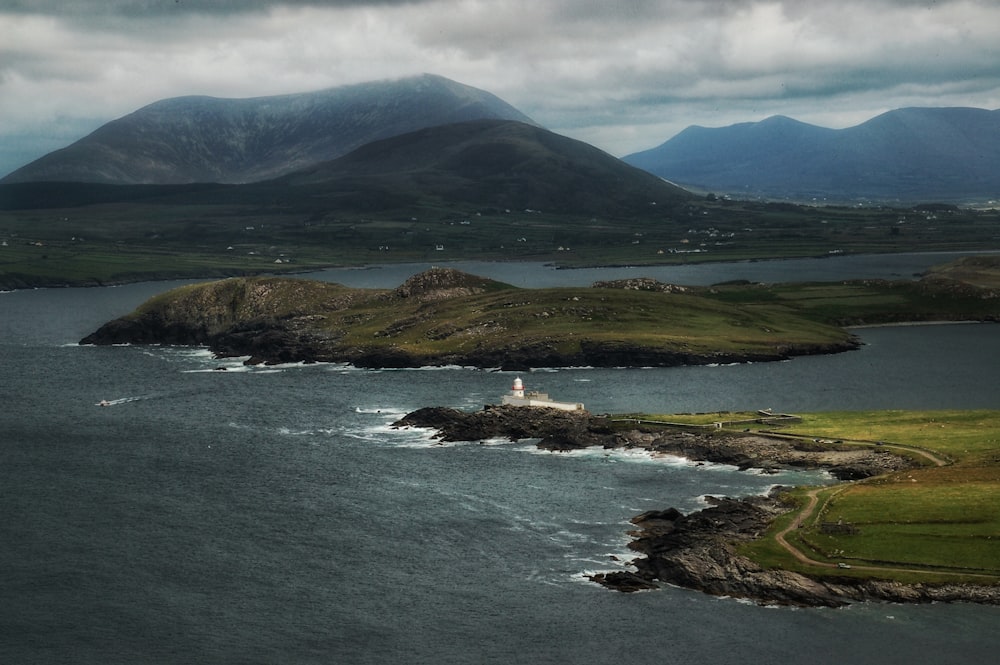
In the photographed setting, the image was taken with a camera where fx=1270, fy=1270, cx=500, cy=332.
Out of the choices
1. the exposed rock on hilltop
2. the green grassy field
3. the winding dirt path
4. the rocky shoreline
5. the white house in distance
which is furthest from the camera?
the white house in distance

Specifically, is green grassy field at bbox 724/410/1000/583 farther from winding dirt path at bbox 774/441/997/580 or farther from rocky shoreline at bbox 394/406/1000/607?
rocky shoreline at bbox 394/406/1000/607

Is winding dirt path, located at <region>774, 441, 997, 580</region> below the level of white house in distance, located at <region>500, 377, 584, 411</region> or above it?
below

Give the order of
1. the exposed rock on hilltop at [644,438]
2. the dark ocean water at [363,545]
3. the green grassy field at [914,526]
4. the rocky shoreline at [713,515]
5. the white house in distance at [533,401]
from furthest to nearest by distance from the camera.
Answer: the white house in distance at [533,401]
the exposed rock on hilltop at [644,438]
the green grassy field at [914,526]
the rocky shoreline at [713,515]
the dark ocean water at [363,545]

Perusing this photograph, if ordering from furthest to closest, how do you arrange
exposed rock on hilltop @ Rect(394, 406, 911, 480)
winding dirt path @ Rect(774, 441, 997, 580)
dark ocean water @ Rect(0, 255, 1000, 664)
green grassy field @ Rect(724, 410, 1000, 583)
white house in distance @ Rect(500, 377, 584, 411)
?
white house in distance @ Rect(500, 377, 584, 411) < exposed rock on hilltop @ Rect(394, 406, 911, 480) < green grassy field @ Rect(724, 410, 1000, 583) < winding dirt path @ Rect(774, 441, 997, 580) < dark ocean water @ Rect(0, 255, 1000, 664)

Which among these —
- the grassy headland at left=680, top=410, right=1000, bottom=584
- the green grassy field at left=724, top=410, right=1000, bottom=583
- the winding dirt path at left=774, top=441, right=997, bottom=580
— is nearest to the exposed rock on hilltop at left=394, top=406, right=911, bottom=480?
the grassy headland at left=680, top=410, right=1000, bottom=584

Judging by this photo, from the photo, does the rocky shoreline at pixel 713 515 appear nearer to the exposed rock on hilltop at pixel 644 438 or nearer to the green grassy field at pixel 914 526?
the exposed rock on hilltop at pixel 644 438

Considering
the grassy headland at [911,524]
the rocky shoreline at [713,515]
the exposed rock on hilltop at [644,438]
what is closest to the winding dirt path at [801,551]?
the grassy headland at [911,524]

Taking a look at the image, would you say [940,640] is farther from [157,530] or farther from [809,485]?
[157,530]
